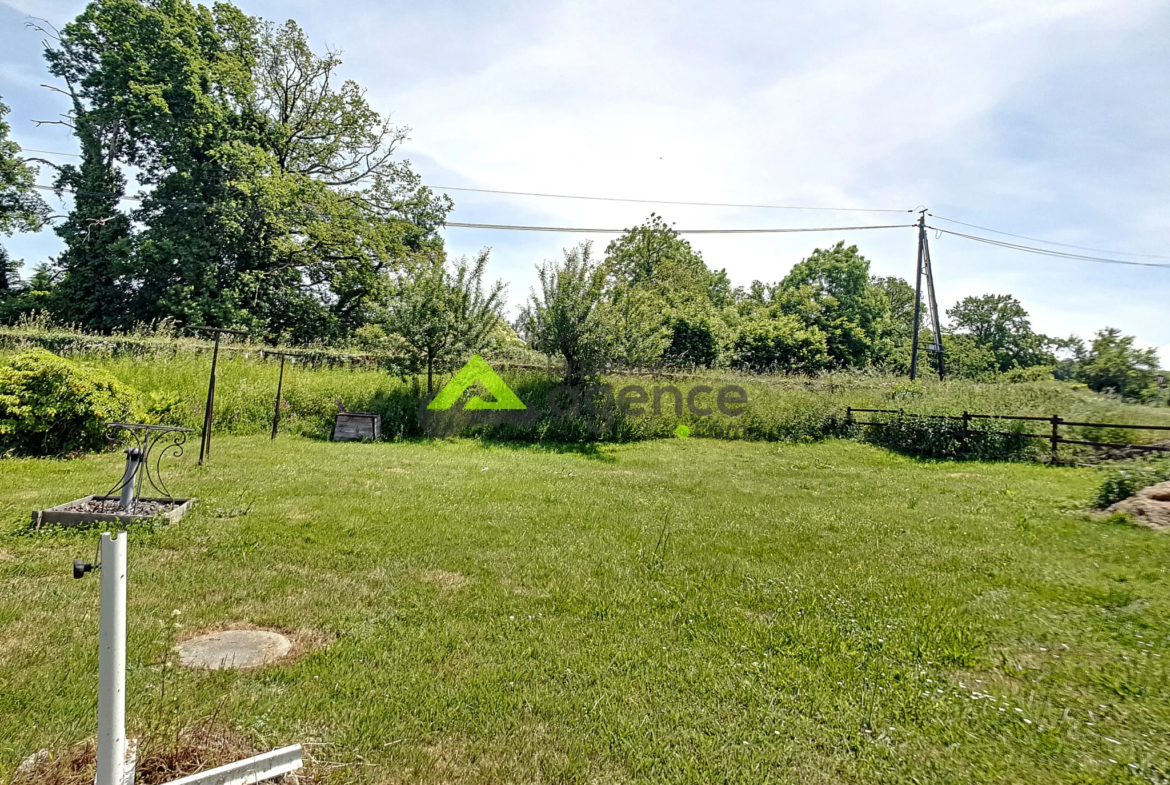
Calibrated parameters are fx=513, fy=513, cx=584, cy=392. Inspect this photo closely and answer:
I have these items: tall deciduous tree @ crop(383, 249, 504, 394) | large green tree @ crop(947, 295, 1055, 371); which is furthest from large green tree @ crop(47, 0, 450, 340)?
large green tree @ crop(947, 295, 1055, 371)

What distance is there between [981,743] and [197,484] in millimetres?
7416

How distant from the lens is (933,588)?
4082 millimetres

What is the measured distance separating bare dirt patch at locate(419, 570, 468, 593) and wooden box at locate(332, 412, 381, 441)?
7.48 meters

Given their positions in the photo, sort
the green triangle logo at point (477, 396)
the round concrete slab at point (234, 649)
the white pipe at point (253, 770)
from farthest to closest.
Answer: the green triangle logo at point (477, 396) < the round concrete slab at point (234, 649) < the white pipe at point (253, 770)

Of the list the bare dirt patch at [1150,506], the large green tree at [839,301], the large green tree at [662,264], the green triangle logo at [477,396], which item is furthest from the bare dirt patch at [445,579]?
the large green tree at [839,301]

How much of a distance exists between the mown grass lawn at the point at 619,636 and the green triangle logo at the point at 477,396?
233 inches

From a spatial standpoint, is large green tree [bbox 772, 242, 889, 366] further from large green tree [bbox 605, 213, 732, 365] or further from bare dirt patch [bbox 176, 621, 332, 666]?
bare dirt patch [bbox 176, 621, 332, 666]

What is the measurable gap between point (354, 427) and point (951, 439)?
13.4 meters

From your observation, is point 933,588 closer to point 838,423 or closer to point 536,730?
point 536,730

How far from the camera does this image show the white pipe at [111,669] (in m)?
1.38

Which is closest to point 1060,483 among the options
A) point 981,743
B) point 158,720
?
point 981,743

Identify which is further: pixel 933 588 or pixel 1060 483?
pixel 1060 483

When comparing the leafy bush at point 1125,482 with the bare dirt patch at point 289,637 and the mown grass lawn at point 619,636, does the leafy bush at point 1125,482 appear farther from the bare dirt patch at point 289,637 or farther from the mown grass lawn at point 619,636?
the bare dirt patch at point 289,637

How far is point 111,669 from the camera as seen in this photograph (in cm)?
140
